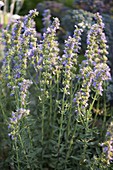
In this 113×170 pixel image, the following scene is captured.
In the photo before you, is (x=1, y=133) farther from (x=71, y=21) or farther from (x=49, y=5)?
(x=49, y=5)

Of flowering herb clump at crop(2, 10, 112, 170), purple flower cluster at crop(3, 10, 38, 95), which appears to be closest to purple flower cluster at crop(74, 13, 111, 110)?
flowering herb clump at crop(2, 10, 112, 170)

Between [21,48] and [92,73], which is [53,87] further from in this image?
[92,73]

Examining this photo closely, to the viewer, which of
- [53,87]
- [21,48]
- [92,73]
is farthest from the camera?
[53,87]

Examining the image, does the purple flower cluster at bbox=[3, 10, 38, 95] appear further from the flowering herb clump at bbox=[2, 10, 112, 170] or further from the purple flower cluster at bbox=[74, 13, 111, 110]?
the purple flower cluster at bbox=[74, 13, 111, 110]

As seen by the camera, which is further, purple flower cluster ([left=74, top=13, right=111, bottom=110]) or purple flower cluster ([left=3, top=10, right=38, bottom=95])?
purple flower cluster ([left=3, top=10, right=38, bottom=95])

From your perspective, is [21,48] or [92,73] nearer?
[92,73]

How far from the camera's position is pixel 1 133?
331 cm

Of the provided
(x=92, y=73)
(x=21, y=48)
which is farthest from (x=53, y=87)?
(x=92, y=73)

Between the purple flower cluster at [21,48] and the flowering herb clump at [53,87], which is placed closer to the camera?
the flowering herb clump at [53,87]

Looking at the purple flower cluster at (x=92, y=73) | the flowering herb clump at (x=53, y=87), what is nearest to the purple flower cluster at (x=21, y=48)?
the flowering herb clump at (x=53, y=87)

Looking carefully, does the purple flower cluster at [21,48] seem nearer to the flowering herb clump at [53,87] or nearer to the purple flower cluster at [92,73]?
the flowering herb clump at [53,87]

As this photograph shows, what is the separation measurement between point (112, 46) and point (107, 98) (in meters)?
0.84

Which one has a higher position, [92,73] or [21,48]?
[21,48]

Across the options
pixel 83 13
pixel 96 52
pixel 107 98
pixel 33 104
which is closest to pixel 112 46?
pixel 83 13
